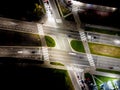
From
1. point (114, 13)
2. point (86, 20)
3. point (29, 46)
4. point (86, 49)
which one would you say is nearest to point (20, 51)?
point (29, 46)

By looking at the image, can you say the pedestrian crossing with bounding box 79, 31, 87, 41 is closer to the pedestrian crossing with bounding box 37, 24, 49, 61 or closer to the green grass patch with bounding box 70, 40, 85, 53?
the green grass patch with bounding box 70, 40, 85, 53

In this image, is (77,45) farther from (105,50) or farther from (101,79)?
(101,79)

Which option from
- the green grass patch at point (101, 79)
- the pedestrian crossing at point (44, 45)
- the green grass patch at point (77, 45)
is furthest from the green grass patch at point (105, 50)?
the pedestrian crossing at point (44, 45)

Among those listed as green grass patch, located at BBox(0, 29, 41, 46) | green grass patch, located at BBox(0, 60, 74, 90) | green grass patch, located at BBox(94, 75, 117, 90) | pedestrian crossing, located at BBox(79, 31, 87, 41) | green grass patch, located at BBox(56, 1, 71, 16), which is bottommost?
green grass patch, located at BBox(94, 75, 117, 90)

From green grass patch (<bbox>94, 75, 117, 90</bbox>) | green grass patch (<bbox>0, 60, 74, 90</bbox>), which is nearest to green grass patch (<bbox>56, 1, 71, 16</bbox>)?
green grass patch (<bbox>0, 60, 74, 90</bbox>)

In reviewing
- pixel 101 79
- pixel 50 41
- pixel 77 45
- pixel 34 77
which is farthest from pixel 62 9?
pixel 34 77

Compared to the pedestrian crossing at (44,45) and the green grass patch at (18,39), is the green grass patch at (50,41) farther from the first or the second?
the green grass patch at (18,39)
